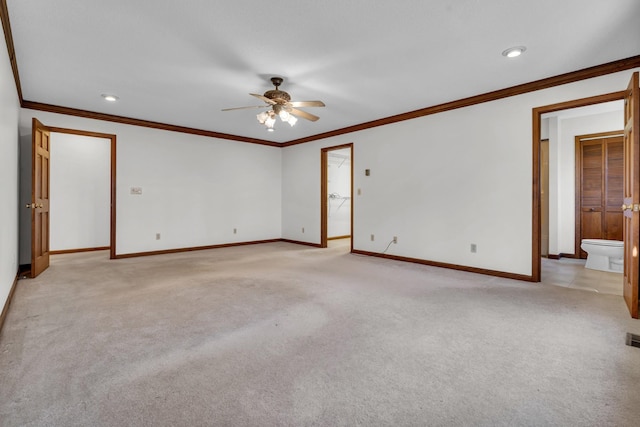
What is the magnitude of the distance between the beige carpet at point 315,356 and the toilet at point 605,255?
57.5 inches

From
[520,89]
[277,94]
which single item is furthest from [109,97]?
[520,89]

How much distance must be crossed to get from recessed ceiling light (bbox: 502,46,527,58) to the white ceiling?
7 centimetres

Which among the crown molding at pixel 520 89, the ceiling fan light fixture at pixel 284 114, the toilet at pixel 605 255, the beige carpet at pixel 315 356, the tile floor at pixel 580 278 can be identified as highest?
the crown molding at pixel 520 89

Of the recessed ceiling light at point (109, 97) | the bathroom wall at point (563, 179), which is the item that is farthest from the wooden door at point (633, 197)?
the recessed ceiling light at point (109, 97)

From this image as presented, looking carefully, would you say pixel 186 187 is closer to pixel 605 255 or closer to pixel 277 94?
pixel 277 94

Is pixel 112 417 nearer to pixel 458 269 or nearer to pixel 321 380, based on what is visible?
pixel 321 380

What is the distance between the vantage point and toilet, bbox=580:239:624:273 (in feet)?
13.8

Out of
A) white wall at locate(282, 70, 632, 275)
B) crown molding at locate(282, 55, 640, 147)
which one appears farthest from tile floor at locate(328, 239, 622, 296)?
crown molding at locate(282, 55, 640, 147)

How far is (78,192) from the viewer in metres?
6.24

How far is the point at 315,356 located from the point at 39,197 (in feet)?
14.9

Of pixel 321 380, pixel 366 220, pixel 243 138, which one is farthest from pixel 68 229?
pixel 321 380

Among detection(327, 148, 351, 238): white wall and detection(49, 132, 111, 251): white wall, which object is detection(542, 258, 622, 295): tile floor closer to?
detection(327, 148, 351, 238): white wall

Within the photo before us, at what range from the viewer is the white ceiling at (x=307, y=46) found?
239 cm

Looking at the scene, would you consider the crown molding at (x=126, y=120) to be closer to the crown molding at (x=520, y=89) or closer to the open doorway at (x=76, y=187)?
the open doorway at (x=76, y=187)
